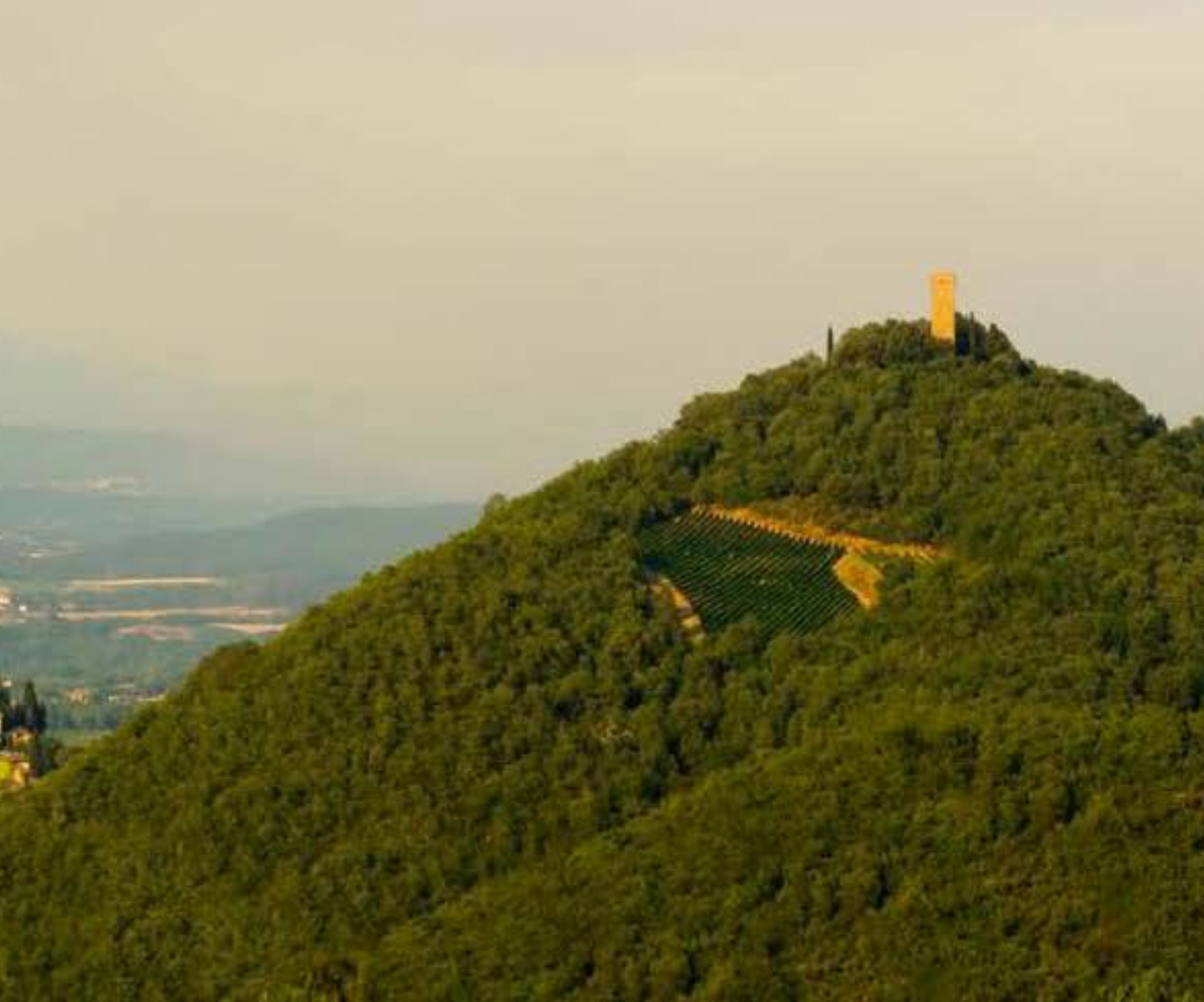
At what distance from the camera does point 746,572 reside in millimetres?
48031

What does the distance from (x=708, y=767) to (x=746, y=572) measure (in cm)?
679

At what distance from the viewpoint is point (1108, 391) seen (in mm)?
52562

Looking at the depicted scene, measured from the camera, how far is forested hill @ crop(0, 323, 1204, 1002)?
120ft

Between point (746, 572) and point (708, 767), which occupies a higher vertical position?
point (746, 572)

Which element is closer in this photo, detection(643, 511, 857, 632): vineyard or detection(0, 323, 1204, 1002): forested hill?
detection(0, 323, 1204, 1002): forested hill

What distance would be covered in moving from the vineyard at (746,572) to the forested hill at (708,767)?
793 mm

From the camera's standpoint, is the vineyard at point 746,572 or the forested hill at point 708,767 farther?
the vineyard at point 746,572

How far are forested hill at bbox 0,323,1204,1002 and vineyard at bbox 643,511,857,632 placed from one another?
0.79m

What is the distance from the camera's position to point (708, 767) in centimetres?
4259

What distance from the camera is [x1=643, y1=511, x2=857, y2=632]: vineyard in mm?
46406

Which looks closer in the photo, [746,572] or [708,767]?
[708,767]

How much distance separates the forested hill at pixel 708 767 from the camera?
1444 inches

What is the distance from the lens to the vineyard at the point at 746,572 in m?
46.4

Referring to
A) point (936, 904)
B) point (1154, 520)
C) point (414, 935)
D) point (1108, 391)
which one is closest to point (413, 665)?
point (414, 935)
